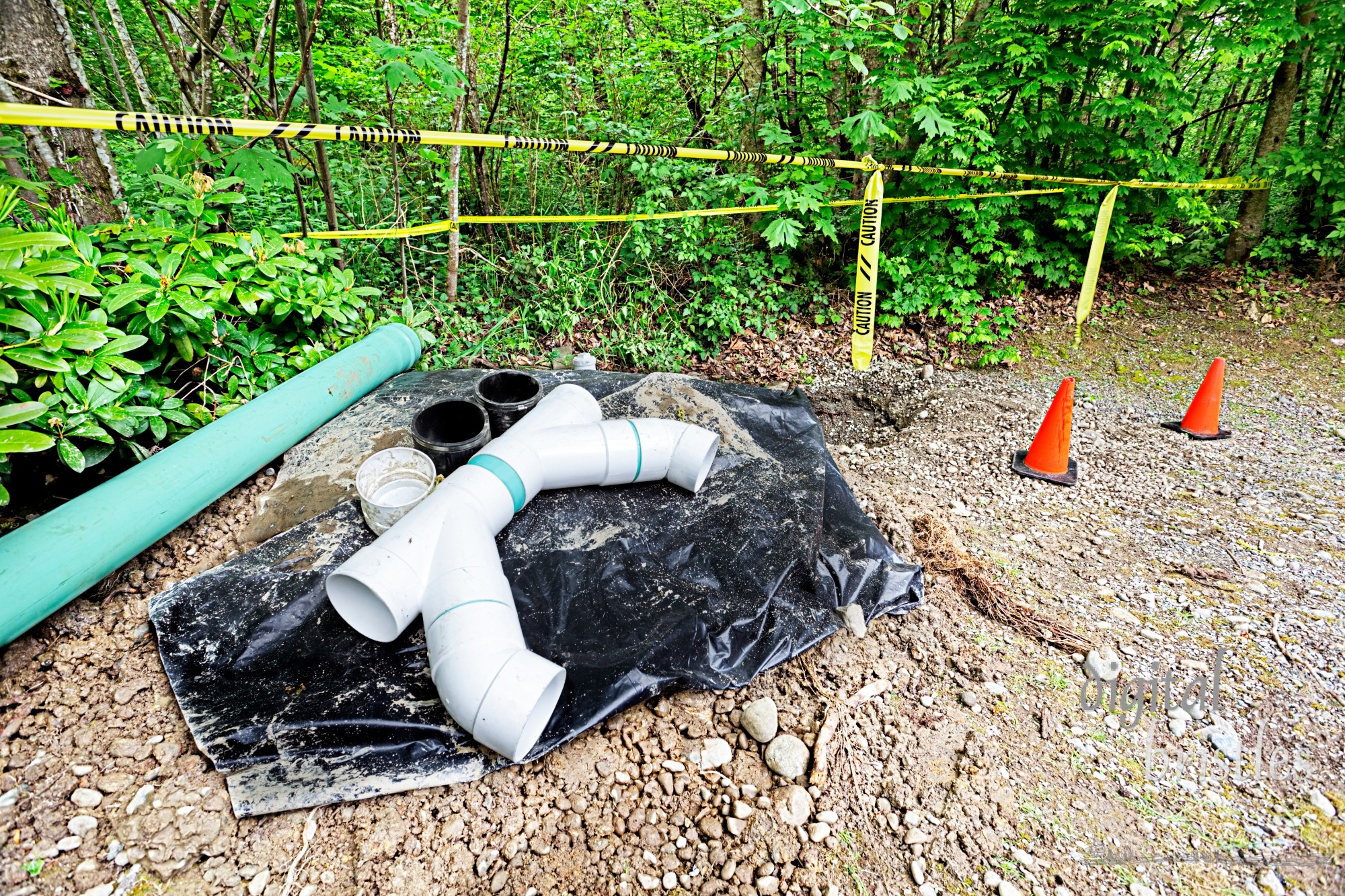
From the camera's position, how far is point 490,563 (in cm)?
208

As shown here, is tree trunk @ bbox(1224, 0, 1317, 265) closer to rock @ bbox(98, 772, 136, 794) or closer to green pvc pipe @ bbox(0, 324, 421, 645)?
green pvc pipe @ bbox(0, 324, 421, 645)

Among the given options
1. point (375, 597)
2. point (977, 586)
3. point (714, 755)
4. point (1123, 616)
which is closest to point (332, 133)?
point (375, 597)

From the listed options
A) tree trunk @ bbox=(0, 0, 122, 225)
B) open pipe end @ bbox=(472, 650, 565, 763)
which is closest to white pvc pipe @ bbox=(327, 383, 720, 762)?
open pipe end @ bbox=(472, 650, 565, 763)

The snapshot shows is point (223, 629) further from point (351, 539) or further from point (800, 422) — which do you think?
point (800, 422)

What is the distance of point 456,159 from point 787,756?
3995 mm

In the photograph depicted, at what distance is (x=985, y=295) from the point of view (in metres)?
5.60

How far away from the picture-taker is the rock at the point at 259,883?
60.1 inches

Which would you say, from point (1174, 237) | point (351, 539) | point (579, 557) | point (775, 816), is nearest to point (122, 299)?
point (351, 539)

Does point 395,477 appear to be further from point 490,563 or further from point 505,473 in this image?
point 490,563

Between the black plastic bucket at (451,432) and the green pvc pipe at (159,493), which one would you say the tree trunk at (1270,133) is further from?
the green pvc pipe at (159,493)

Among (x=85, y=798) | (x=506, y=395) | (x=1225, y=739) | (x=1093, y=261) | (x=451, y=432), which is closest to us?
(x=85, y=798)

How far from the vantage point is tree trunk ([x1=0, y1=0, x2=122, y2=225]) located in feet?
9.46

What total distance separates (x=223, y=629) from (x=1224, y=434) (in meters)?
5.41

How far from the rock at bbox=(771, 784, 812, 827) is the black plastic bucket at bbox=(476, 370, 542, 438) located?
1916 mm
